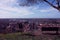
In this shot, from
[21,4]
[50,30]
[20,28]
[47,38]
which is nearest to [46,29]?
[50,30]

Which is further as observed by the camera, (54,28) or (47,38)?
(54,28)

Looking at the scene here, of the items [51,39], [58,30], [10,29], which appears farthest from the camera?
[10,29]

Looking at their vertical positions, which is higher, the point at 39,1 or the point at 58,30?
the point at 39,1

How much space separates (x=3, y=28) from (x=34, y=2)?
31.7ft

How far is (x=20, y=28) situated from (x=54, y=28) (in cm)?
479

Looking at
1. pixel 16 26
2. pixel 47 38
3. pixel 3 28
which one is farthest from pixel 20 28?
pixel 47 38

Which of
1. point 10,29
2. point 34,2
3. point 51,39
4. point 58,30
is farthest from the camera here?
point 10,29

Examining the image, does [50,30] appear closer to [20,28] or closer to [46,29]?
[46,29]

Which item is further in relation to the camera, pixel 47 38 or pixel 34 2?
pixel 47 38

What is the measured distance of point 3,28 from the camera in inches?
Result: 593

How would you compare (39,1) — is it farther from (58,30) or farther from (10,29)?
(10,29)

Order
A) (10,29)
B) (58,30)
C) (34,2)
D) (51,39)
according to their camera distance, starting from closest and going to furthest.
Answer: (34,2) → (51,39) → (58,30) → (10,29)

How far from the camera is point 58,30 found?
1095 cm

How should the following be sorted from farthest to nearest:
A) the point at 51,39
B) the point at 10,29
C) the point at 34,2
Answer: the point at 10,29 < the point at 51,39 < the point at 34,2
